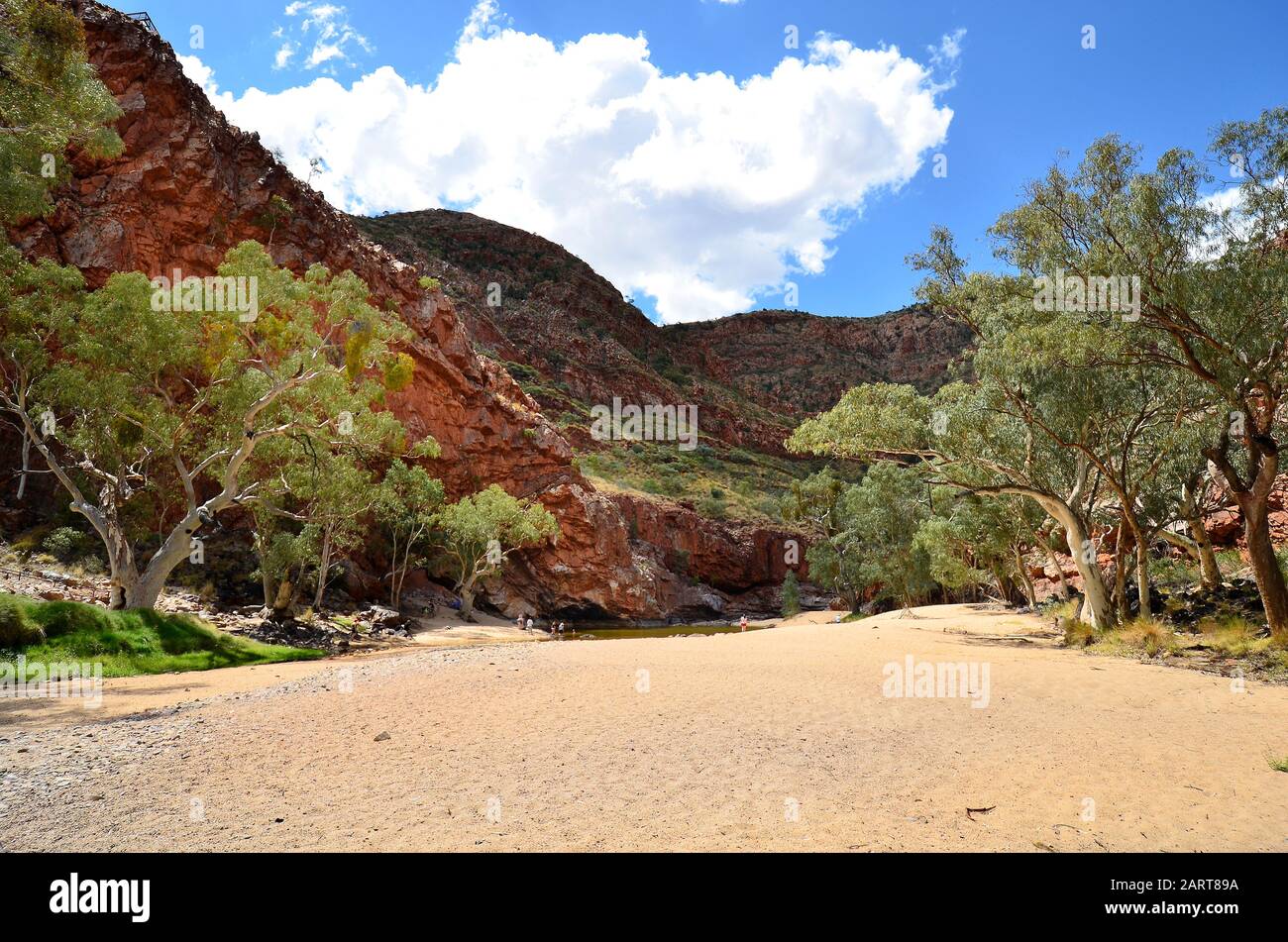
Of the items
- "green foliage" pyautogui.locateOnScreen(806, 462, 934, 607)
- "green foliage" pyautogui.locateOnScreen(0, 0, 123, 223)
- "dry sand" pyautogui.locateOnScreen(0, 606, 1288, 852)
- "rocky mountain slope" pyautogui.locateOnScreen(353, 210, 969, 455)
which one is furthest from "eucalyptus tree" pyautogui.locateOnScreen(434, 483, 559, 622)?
"rocky mountain slope" pyautogui.locateOnScreen(353, 210, 969, 455)

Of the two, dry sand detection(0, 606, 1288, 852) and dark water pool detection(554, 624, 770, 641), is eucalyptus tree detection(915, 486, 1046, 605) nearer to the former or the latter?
dark water pool detection(554, 624, 770, 641)

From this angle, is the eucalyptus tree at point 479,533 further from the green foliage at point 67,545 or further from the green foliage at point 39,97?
the green foliage at point 39,97

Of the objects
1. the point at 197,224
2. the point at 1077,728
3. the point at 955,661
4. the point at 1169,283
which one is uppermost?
the point at 197,224

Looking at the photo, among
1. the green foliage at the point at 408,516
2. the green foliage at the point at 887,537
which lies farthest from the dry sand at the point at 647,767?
the green foliage at the point at 887,537

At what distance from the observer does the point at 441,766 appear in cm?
555

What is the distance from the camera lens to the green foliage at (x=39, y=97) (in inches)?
428

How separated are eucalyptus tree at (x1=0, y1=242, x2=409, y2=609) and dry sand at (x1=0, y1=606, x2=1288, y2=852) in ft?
26.1

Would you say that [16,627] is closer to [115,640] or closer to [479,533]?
[115,640]

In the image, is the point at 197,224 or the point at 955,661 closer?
the point at 955,661

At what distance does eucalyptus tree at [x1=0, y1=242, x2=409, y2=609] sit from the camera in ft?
50.9
